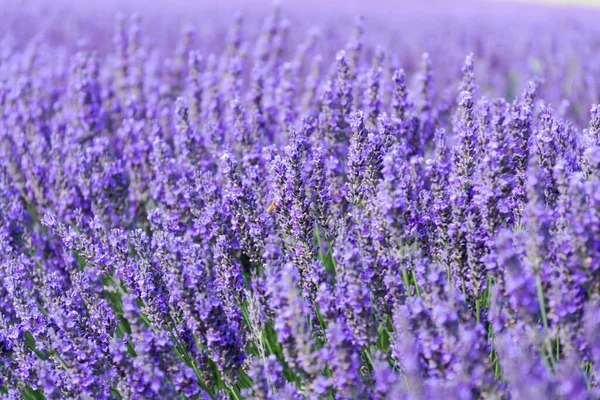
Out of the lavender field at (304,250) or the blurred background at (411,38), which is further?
the blurred background at (411,38)

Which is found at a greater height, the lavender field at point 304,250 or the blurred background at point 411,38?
the blurred background at point 411,38

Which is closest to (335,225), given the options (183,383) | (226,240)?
(226,240)

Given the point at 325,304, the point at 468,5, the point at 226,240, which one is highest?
the point at 468,5

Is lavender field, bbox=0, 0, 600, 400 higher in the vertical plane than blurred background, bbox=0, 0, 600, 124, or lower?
lower

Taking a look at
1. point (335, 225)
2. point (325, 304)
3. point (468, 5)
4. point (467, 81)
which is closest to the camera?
point (325, 304)

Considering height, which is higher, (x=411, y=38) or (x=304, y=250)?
(x=411, y=38)

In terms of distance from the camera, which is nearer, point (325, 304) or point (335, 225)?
point (325, 304)

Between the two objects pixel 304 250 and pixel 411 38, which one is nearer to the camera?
pixel 304 250

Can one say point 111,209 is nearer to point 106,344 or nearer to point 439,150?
point 106,344
